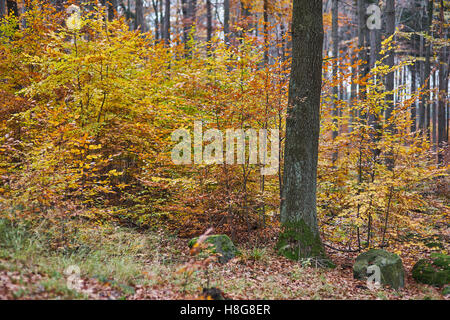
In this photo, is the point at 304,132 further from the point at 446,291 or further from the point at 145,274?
the point at 145,274

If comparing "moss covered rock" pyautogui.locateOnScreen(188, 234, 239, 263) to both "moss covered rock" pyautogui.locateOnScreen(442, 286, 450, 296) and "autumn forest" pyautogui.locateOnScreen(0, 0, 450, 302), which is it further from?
"moss covered rock" pyautogui.locateOnScreen(442, 286, 450, 296)

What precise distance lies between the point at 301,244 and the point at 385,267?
63.0 inches

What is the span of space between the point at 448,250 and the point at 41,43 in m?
12.3

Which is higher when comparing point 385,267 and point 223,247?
point 223,247

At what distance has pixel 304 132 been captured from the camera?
6.46 meters

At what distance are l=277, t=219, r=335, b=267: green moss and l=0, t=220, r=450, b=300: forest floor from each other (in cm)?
23

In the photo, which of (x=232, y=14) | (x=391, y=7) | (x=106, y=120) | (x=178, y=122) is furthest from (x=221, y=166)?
(x=232, y=14)

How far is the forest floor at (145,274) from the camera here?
12.4 feet

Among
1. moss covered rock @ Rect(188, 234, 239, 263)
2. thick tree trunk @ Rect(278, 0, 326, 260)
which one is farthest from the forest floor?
thick tree trunk @ Rect(278, 0, 326, 260)

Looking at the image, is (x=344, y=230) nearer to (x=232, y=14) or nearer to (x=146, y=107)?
(x=146, y=107)

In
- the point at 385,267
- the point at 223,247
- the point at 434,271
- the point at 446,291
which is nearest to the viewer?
the point at 446,291

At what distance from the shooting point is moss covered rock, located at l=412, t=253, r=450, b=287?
5.94 m

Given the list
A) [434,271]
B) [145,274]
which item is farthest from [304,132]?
[145,274]
